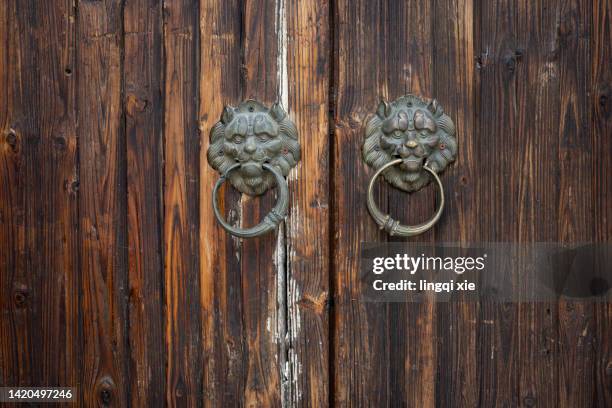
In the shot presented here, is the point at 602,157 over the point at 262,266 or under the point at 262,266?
over

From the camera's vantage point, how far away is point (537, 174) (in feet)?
3.14

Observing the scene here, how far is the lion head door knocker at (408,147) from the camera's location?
3.03ft

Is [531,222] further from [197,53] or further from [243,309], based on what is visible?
[197,53]

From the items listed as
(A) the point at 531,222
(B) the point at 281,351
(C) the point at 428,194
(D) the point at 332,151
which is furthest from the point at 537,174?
(B) the point at 281,351

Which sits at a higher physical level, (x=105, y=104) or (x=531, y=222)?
(x=105, y=104)

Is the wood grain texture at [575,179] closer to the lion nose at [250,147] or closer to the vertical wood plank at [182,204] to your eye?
the lion nose at [250,147]

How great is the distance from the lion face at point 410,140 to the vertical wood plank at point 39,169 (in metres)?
0.54

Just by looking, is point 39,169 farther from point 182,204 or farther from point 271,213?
point 271,213

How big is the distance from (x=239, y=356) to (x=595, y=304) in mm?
624

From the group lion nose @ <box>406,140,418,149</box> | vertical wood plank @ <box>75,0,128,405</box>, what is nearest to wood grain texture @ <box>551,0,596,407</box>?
lion nose @ <box>406,140,418,149</box>

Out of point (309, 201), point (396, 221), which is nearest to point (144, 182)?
point (309, 201)

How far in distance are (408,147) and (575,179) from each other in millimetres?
299

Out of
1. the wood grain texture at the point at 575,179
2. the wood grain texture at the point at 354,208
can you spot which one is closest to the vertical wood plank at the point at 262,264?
the wood grain texture at the point at 354,208

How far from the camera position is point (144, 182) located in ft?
3.23
